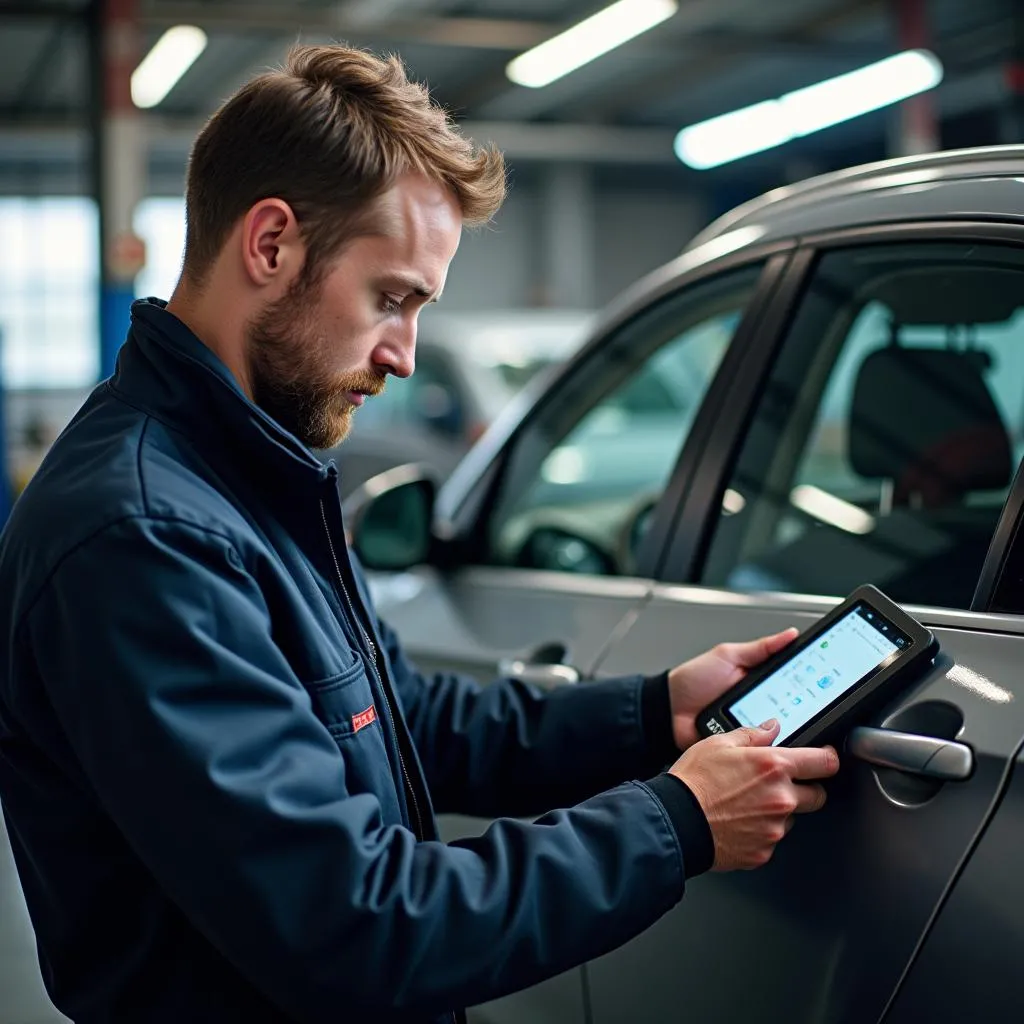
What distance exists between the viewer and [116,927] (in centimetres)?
131

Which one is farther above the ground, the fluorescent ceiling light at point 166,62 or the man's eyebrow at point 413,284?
the fluorescent ceiling light at point 166,62

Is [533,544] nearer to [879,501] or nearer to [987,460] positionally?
[879,501]

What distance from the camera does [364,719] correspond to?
138 cm

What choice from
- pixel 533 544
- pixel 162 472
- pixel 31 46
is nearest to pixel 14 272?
pixel 31 46

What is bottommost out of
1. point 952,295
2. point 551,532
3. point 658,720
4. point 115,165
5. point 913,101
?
point 658,720

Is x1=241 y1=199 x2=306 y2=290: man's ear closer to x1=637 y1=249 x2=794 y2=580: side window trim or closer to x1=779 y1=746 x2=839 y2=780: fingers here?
x1=779 y1=746 x2=839 y2=780: fingers

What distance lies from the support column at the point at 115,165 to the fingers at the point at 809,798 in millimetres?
10025

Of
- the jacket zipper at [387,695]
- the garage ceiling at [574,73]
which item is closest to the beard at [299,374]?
the jacket zipper at [387,695]

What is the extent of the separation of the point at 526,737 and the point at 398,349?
63 centimetres

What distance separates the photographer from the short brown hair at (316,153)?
1.35 meters

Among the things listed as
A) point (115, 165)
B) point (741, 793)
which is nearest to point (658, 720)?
point (741, 793)

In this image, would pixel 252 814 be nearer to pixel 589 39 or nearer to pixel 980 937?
pixel 980 937

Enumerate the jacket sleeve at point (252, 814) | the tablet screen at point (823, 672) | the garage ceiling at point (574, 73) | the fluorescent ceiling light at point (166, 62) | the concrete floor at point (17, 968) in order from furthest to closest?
the fluorescent ceiling light at point (166, 62)
the garage ceiling at point (574, 73)
the concrete floor at point (17, 968)
the tablet screen at point (823, 672)
the jacket sleeve at point (252, 814)

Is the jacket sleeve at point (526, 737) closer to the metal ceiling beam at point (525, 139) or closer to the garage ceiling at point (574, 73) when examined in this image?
the garage ceiling at point (574, 73)
